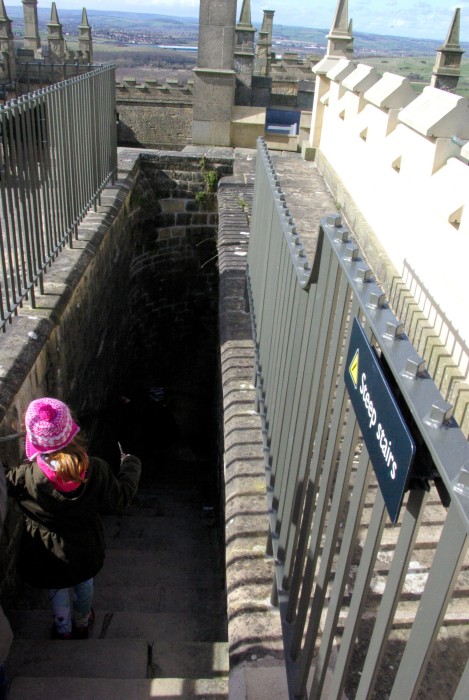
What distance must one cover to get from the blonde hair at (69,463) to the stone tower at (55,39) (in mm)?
30865

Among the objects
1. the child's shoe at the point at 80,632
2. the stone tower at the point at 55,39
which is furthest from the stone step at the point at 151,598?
the stone tower at the point at 55,39

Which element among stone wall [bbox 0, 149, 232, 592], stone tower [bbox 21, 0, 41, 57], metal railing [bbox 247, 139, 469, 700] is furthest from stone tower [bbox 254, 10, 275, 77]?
metal railing [bbox 247, 139, 469, 700]

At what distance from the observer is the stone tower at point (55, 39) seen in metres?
29.4

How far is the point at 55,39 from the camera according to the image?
29688mm

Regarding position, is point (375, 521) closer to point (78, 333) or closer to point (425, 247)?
point (425, 247)

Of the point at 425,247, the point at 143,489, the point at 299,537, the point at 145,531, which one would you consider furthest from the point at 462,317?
the point at 143,489

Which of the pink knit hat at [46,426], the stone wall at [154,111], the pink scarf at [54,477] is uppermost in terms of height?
the pink knit hat at [46,426]

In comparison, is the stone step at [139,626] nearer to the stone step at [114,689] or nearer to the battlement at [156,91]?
the stone step at [114,689]

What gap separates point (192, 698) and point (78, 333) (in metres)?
3.29

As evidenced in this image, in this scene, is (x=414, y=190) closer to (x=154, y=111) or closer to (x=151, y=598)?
(x=151, y=598)

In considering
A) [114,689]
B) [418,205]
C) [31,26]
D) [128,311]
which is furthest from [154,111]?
[114,689]

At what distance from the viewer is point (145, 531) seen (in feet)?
20.2

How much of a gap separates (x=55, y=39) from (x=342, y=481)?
1293 inches

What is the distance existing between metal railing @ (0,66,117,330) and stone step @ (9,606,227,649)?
1.78 m
